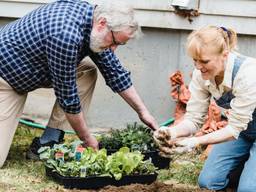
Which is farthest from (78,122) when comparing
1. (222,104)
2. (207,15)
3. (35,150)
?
(207,15)

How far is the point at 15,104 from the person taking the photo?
4.85m

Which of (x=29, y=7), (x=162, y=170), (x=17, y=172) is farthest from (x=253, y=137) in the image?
(x=29, y=7)

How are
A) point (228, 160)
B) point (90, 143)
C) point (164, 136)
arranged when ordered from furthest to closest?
point (90, 143) → point (228, 160) → point (164, 136)

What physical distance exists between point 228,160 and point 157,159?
0.63 meters

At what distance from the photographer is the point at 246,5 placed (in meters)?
5.81

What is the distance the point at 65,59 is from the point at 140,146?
1016 mm

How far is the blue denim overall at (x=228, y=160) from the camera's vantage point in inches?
169

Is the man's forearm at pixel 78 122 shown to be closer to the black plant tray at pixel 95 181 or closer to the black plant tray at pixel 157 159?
the black plant tray at pixel 95 181

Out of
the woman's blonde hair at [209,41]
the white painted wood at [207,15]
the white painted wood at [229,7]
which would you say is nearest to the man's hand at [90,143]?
the woman's blonde hair at [209,41]

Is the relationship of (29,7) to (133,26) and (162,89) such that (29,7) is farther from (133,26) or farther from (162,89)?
(133,26)

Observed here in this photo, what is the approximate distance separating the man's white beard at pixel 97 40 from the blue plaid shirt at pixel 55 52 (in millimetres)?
49

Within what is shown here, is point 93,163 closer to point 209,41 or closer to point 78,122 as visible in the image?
point 78,122

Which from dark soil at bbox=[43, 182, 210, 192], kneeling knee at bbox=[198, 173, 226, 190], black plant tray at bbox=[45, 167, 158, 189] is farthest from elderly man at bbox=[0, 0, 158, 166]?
kneeling knee at bbox=[198, 173, 226, 190]

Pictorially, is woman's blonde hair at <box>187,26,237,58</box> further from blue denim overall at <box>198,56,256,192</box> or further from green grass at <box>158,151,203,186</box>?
green grass at <box>158,151,203,186</box>
